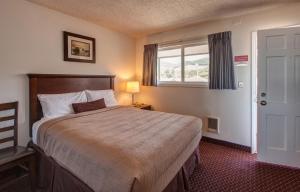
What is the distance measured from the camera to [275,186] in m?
2.22

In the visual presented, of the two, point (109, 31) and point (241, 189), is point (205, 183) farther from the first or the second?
point (109, 31)

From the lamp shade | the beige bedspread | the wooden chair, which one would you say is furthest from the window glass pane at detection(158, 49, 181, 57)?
the wooden chair

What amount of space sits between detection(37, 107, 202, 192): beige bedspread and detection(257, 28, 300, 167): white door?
43.6 inches

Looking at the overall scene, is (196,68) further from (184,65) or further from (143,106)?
(143,106)

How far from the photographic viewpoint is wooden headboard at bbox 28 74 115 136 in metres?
2.70

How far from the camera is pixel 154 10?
9.96 ft

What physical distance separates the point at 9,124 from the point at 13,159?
0.80m

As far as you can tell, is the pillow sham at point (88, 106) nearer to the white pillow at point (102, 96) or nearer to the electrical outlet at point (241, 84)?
the white pillow at point (102, 96)

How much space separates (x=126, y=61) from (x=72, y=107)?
1992 millimetres

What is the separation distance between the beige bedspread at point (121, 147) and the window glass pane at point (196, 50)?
5.80ft

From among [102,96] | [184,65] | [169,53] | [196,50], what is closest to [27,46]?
[102,96]

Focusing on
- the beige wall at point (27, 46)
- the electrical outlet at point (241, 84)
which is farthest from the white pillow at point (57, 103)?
the electrical outlet at point (241, 84)

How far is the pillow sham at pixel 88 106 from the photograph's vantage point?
2916mm

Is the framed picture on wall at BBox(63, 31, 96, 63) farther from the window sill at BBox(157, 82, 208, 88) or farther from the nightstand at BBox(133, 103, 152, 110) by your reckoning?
the window sill at BBox(157, 82, 208, 88)
